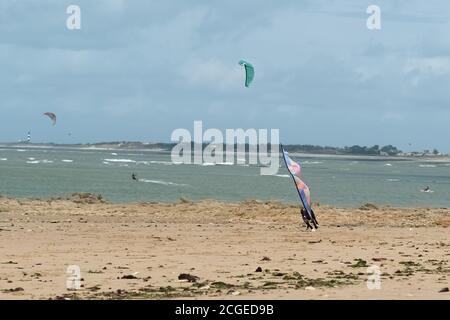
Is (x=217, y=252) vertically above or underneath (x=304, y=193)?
underneath

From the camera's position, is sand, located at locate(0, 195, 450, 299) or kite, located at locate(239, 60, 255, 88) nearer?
sand, located at locate(0, 195, 450, 299)

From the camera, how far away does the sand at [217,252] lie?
36.2 ft

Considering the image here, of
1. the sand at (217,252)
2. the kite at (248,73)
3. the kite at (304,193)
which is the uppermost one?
the kite at (248,73)

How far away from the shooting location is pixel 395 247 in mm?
17453

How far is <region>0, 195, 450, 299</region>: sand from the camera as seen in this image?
1102 centimetres

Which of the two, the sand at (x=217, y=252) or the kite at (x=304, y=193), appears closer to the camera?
the sand at (x=217, y=252)

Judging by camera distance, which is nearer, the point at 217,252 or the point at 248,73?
the point at 217,252

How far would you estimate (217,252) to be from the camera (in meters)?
16.1

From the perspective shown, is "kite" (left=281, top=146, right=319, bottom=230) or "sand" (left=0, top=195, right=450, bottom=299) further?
"kite" (left=281, top=146, right=319, bottom=230)

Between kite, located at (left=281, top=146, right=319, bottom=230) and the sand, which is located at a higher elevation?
kite, located at (left=281, top=146, right=319, bottom=230)

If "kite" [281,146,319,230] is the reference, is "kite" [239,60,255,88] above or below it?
above

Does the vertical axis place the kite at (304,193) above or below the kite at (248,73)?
below

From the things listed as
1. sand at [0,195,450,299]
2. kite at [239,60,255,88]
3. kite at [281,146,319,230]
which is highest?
kite at [239,60,255,88]
